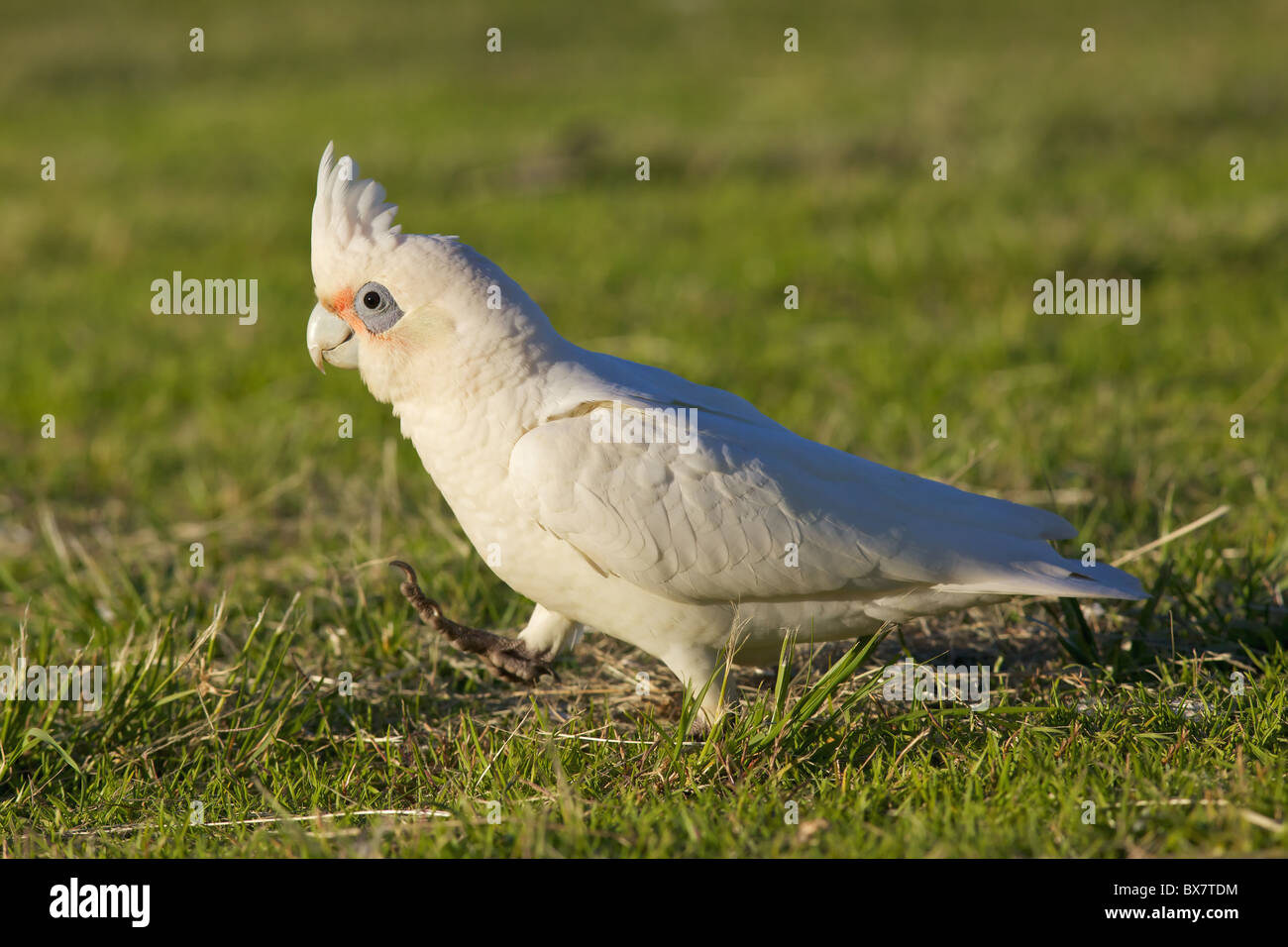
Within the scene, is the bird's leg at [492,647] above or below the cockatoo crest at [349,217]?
below

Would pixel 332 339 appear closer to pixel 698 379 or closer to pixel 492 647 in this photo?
pixel 492 647

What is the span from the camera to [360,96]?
17.8m

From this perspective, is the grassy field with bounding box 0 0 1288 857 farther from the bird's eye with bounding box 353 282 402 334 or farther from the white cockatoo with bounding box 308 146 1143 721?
the bird's eye with bounding box 353 282 402 334

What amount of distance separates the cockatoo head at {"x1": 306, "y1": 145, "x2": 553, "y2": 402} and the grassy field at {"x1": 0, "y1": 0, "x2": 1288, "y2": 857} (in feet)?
3.37

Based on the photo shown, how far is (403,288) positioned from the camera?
315cm

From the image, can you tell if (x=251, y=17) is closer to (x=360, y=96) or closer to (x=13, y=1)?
(x=13, y=1)

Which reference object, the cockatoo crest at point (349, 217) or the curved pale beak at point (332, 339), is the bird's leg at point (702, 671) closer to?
the curved pale beak at point (332, 339)

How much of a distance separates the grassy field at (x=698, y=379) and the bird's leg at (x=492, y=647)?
0.13 metres

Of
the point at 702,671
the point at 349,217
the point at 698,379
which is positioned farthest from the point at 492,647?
the point at 698,379

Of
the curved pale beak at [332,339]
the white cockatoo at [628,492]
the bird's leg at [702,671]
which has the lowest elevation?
Result: the bird's leg at [702,671]

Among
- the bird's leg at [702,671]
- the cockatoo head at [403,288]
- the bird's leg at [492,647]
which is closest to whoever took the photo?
the cockatoo head at [403,288]

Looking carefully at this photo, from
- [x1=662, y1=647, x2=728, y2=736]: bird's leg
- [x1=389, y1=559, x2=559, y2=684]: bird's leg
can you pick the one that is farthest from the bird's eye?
[x1=662, y1=647, x2=728, y2=736]: bird's leg

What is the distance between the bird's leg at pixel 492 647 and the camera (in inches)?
140

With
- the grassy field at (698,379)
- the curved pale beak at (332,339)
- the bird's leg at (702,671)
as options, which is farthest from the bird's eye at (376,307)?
the bird's leg at (702,671)
